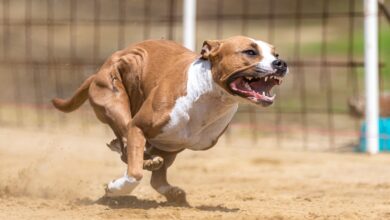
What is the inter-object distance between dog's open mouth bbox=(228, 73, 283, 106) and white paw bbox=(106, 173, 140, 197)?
35.5 inches

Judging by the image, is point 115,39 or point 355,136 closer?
→ point 355,136

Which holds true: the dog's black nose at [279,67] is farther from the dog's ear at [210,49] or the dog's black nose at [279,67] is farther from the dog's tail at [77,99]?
the dog's tail at [77,99]

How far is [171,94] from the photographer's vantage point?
20.4ft

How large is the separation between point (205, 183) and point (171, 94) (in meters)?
2.57

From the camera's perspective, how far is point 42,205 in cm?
677

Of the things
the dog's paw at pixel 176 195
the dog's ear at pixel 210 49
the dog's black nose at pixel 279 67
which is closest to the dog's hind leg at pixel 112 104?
the dog's paw at pixel 176 195

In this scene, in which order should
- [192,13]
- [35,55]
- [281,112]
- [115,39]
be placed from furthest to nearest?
[115,39] → [35,55] → [281,112] → [192,13]

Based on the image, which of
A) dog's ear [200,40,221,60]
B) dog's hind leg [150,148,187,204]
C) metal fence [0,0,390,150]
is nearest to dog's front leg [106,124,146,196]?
dog's hind leg [150,148,187,204]

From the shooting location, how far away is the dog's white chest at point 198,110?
6160 mm

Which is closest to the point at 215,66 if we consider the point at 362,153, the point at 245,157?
the point at 245,157

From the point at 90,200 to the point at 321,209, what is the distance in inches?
68.2

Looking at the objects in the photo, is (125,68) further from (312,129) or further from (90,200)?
Answer: (312,129)

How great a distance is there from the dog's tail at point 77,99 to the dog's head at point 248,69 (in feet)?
4.38

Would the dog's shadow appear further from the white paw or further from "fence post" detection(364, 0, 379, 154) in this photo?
"fence post" detection(364, 0, 379, 154)
